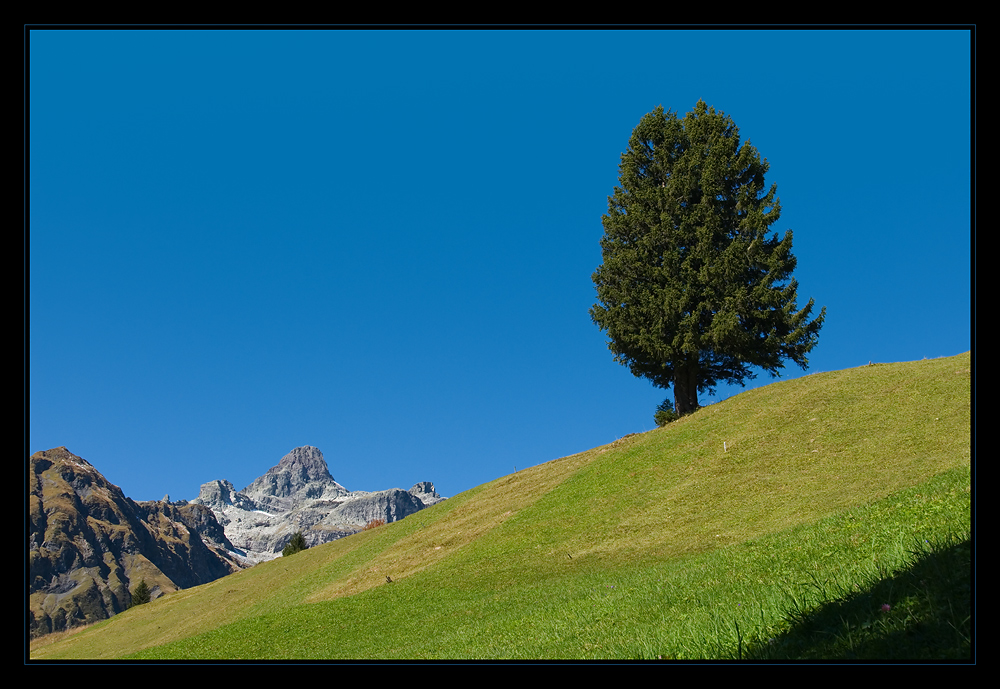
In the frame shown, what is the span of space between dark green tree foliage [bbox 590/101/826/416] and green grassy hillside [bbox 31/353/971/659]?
3564 mm

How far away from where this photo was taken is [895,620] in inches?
247

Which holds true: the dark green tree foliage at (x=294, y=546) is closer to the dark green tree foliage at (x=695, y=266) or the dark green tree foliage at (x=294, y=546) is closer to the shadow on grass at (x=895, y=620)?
the dark green tree foliage at (x=695, y=266)

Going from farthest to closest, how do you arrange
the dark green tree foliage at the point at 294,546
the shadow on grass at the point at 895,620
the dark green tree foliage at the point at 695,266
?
1. the dark green tree foliage at the point at 294,546
2. the dark green tree foliage at the point at 695,266
3. the shadow on grass at the point at 895,620

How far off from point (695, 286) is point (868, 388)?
10.3 meters

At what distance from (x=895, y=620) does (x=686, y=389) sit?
29365 mm

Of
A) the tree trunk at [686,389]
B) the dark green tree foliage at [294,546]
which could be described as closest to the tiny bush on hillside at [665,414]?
the tree trunk at [686,389]

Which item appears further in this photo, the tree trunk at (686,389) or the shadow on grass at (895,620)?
the tree trunk at (686,389)

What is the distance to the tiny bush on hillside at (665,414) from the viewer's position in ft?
116

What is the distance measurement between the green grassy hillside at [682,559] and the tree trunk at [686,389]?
3.43m

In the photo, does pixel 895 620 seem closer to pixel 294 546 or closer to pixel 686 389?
pixel 686 389

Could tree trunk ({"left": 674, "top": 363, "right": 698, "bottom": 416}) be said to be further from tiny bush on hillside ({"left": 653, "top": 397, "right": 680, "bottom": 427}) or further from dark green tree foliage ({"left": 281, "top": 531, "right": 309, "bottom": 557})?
dark green tree foliage ({"left": 281, "top": 531, "right": 309, "bottom": 557})

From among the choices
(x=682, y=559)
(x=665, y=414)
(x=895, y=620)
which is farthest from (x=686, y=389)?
(x=895, y=620)
